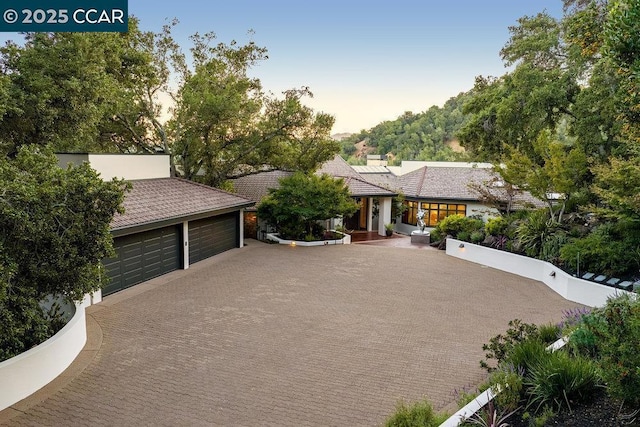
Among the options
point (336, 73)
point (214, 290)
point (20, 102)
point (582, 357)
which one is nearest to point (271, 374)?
point (582, 357)

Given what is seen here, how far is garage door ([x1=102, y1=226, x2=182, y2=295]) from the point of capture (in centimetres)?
1325

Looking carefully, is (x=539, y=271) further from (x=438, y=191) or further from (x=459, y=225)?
(x=438, y=191)

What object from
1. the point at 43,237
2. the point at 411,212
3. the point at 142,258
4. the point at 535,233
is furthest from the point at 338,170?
the point at 43,237

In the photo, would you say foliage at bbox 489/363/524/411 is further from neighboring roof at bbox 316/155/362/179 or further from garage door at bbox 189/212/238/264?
neighboring roof at bbox 316/155/362/179

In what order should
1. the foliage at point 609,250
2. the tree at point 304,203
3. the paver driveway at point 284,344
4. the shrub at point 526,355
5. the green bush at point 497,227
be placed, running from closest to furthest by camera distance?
the shrub at point 526,355 → the paver driveway at point 284,344 → the foliage at point 609,250 → the green bush at point 497,227 → the tree at point 304,203

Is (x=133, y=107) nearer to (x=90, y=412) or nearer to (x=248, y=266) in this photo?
(x=248, y=266)

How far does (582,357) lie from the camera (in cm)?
668

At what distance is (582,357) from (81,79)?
49.3 ft

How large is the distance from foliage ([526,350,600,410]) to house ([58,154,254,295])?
10.5 m

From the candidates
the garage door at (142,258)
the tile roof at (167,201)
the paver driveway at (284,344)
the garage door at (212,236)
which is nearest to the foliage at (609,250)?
the paver driveway at (284,344)

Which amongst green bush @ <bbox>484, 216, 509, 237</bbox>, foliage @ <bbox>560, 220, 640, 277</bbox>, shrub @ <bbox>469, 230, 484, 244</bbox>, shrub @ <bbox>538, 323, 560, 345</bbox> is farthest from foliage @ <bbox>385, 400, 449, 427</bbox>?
green bush @ <bbox>484, 216, 509, 237</bbox>

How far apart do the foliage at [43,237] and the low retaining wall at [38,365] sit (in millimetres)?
318

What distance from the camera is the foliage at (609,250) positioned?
13.2m

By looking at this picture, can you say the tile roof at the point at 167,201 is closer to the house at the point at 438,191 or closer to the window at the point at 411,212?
the house at the point at 438,191
